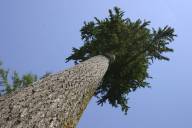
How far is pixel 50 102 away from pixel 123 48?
319 inches

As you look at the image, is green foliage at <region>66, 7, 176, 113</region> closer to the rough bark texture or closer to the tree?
the tree

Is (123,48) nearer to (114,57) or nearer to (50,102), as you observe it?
(114,57)

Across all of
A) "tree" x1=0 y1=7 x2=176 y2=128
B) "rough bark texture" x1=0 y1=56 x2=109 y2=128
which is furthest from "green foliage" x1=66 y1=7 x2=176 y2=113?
"rough bark texture" x1=0 y1=56 x2=109 y2=128

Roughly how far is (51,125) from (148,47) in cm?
954

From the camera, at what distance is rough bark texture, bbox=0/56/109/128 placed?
4.40 m

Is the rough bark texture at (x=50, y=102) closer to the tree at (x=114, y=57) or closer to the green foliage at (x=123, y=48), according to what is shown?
the tree at (x=114, y=57)

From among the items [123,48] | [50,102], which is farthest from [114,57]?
[50,102]

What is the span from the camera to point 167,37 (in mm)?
13477

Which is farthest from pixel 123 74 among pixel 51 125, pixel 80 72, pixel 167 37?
pixel 51 125

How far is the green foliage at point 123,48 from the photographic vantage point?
42.4 feet

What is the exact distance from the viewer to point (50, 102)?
17.3 ft

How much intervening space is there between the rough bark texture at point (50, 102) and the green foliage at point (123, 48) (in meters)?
5.20

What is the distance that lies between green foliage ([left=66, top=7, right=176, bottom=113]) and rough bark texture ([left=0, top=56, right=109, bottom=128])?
5.20 meters

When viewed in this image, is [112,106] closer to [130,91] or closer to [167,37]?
[130,91]
